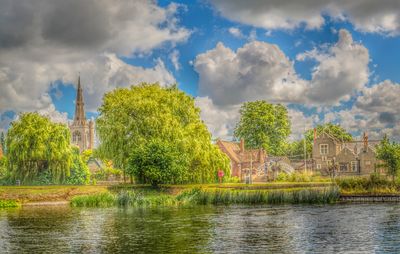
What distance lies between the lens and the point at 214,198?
5009 centimetres

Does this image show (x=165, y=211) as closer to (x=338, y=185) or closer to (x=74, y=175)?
(x=338, y=185)

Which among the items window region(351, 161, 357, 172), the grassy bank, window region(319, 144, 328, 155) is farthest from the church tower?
the grassy bank

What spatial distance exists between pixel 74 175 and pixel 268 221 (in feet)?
111

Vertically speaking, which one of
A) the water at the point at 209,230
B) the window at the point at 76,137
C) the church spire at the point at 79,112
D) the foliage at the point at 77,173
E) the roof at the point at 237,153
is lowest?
the water at the point at 209,230

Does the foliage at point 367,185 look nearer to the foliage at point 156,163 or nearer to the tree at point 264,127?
the foliage at point 156,163

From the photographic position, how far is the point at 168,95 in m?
63.9

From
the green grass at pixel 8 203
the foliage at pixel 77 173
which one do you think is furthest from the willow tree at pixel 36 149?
the green grass at pixel 8 203

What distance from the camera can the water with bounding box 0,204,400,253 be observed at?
997 inches

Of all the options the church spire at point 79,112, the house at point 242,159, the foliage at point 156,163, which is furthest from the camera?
the church spire at point 79,112

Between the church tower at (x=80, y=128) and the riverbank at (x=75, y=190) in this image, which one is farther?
the church tower at (x=80, y=128)

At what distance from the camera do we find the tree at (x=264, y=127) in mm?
102531

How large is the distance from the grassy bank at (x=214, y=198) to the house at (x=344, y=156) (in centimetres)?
4071

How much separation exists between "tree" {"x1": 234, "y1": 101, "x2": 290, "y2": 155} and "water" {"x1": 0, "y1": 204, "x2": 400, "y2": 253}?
57883mm

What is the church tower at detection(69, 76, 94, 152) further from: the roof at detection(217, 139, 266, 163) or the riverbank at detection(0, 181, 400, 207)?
the riverbank at detection(0, 181, 400, 207)
